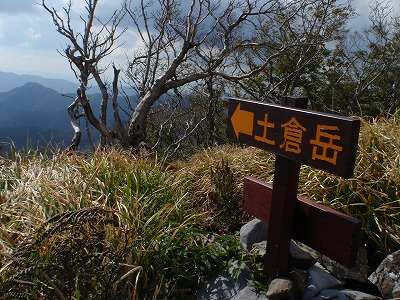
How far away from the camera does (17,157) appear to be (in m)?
4.05

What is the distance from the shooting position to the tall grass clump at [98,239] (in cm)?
195

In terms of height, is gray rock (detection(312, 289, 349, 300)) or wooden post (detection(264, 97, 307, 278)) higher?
wooden post (detection(264, 97, 307, 278))

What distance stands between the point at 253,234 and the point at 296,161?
819 mm

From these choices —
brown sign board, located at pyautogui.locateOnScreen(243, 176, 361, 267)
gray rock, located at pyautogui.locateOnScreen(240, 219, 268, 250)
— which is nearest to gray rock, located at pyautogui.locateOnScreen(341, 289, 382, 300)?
brown sign board, located at pyautogui.locateOnScreen(243, 176, 361, 267)

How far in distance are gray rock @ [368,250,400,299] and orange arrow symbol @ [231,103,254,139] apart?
1.16 m

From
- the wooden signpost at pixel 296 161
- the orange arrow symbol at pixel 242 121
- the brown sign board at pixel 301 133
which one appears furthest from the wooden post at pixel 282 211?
the orange arrow symbol at pixel 242 121

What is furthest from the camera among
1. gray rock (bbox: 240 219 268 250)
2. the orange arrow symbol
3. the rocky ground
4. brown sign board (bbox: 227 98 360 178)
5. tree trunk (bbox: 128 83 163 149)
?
tree trunk (bbox: 128 83 163 149)

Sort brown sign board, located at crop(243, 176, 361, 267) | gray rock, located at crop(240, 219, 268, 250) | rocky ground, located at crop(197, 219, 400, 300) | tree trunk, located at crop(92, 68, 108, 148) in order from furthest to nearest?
tree trunk, located at crop(92, 68, 108, 148), gray rock, located at crop(240, 219, 268, 250), rocky ground, located at crop(197, 219, 400, 300), brown sign board, located at crop(243, 176, 361, 267)

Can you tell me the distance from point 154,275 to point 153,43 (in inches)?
291

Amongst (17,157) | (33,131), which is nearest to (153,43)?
(17,157)

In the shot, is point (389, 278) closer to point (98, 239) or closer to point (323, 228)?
point (323, 228)

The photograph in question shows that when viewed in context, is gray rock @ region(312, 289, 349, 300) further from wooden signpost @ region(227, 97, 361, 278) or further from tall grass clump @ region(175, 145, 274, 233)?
tall grass clump @ region(175, 145, 274, 233)

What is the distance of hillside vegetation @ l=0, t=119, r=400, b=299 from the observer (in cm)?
201

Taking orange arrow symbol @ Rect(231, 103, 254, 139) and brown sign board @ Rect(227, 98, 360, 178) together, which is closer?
brown sign board @ Rect(227, 98, 360, 178)
